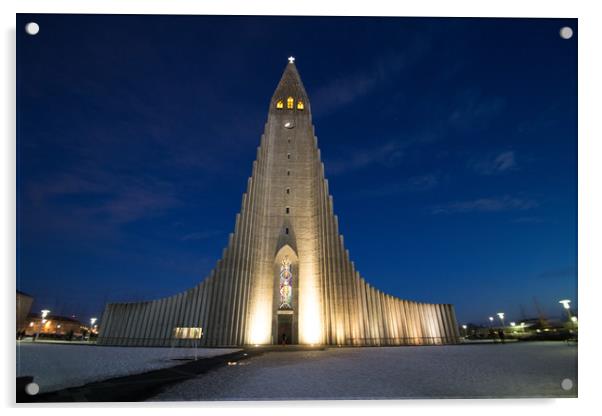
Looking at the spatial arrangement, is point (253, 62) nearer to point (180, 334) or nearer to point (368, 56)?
point (368, 56)

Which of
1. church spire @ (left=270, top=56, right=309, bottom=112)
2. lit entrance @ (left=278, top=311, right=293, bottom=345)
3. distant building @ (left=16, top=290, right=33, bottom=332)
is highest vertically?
church spire @ (left=270, top=56, right=309, bottom=112)

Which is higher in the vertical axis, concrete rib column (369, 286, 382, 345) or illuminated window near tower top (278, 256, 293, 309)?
illuminated window near tower top (278, 256, 293, 309)

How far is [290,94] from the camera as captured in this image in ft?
86.2

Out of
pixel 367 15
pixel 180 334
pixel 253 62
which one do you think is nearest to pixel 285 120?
pixel 253 62

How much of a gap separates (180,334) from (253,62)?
1509 cm

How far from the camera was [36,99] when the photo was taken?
7.96 meters

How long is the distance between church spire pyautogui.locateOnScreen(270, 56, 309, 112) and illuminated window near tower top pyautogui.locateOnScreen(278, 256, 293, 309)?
11.3 m

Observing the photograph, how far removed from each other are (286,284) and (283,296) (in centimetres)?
76

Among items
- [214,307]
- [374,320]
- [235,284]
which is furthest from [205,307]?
[374,320]

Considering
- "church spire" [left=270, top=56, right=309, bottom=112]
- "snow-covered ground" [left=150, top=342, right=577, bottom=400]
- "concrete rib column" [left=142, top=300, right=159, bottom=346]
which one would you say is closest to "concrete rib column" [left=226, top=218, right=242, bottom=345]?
"concrete rib column" [left=142, top=300, right=159, bottom=346]

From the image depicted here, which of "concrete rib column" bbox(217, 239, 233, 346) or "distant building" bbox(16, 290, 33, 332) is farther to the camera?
"concrete rib column" bbox(217, 239, 233, 346)

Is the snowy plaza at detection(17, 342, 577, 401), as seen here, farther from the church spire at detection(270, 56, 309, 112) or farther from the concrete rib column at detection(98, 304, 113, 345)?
the church spire at detection(270, 56, 309, 112)

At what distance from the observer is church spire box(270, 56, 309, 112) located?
2589 cm

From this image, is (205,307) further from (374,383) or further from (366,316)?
(374,383)
